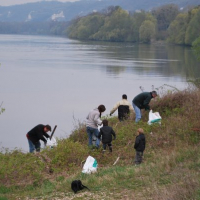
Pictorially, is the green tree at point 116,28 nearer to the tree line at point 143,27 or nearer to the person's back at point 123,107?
the tree line at point 143,27

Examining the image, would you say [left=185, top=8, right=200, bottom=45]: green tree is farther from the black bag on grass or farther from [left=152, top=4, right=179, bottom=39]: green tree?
the black bag on grass

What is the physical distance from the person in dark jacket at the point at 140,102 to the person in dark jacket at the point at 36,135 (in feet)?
10.5

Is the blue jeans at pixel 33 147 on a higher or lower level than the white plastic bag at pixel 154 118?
lower

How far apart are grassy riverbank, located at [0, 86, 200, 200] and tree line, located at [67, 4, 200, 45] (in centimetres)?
6618

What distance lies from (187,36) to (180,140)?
70.3 metres

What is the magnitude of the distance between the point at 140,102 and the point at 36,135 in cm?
349

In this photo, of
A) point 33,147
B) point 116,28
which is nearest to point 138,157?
point 33,147

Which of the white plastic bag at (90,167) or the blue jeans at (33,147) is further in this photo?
the blue jeans at (33,147)

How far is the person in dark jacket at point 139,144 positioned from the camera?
1127cm

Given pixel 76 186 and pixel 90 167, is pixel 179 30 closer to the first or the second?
pixel 90 167

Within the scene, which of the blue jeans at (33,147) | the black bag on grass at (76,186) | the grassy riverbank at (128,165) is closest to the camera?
the grassy riverbank at (128,165)

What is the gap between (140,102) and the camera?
15.0 meters

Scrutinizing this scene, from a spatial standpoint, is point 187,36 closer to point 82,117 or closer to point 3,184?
point 82,117

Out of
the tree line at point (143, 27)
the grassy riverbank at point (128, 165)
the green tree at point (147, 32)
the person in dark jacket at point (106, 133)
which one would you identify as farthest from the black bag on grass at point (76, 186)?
the green tree at point (147, 32)
